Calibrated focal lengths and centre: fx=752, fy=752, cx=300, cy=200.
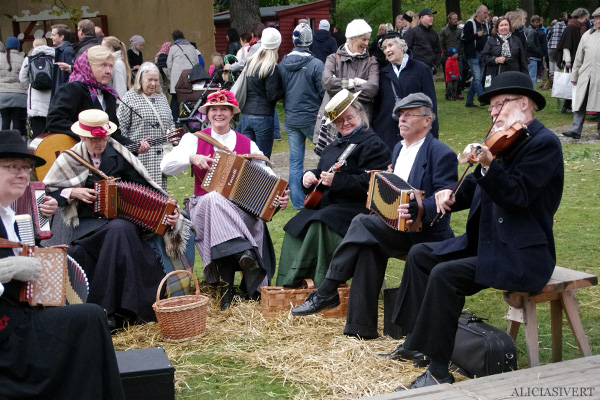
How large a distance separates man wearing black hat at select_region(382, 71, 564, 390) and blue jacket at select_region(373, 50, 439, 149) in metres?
3.48

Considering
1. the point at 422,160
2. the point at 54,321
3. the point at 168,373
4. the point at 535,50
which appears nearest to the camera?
the point at 54,321

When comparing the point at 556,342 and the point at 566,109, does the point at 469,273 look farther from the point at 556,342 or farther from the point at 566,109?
the point at 566,109

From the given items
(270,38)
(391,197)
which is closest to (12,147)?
(391,197)

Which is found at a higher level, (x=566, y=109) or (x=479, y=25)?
(x=479, y=25)

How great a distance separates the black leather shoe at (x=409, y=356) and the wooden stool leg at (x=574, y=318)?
0.84m

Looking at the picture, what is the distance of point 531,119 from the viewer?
13.7 ft

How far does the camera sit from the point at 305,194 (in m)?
6.93

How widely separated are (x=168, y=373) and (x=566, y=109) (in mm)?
13391

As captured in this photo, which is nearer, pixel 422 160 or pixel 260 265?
pixel 422 160

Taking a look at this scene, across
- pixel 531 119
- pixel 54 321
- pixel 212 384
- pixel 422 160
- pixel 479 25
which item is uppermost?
pixel 479 25

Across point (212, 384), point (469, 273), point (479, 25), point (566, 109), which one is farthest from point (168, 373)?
point (479, 25)

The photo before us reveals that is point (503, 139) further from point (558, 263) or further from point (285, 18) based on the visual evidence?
point (285, 18)

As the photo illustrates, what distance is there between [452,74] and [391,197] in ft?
45.9

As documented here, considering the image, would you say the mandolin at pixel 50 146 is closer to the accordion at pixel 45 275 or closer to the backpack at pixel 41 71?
the accordion at pixel 45 275
